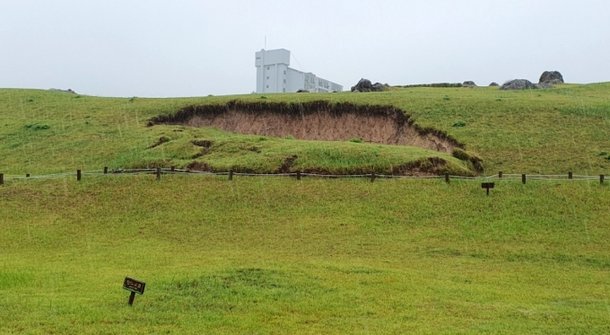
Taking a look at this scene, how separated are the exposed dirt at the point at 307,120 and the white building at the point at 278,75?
3398cm

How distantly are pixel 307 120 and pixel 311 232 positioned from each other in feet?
64.9

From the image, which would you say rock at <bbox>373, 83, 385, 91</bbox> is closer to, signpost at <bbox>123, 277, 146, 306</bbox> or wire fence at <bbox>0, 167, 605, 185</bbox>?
wire fence at <bbox>0, 167, 605, 185</bbox>

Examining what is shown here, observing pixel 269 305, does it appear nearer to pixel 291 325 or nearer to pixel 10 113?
pixel 291 325

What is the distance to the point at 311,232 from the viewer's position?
20.6 meters

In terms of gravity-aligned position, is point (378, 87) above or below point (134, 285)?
above

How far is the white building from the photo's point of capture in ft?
246

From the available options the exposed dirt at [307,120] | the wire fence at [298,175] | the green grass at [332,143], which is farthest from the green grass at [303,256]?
the exposed dirt at [307,120]

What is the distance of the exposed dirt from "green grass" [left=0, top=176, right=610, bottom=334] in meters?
12.1

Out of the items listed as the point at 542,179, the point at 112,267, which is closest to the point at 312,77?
the point at 542,179

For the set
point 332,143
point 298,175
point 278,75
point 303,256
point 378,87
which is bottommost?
point 303,256

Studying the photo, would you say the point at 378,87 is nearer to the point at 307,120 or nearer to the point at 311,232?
the point at 307,120

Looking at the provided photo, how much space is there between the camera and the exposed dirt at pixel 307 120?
37.8 metres

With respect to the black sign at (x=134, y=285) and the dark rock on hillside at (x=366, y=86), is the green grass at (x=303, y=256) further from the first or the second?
the dark rock on hillside at (x=366, y=86)

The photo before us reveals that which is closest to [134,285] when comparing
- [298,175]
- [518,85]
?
[298,175]
